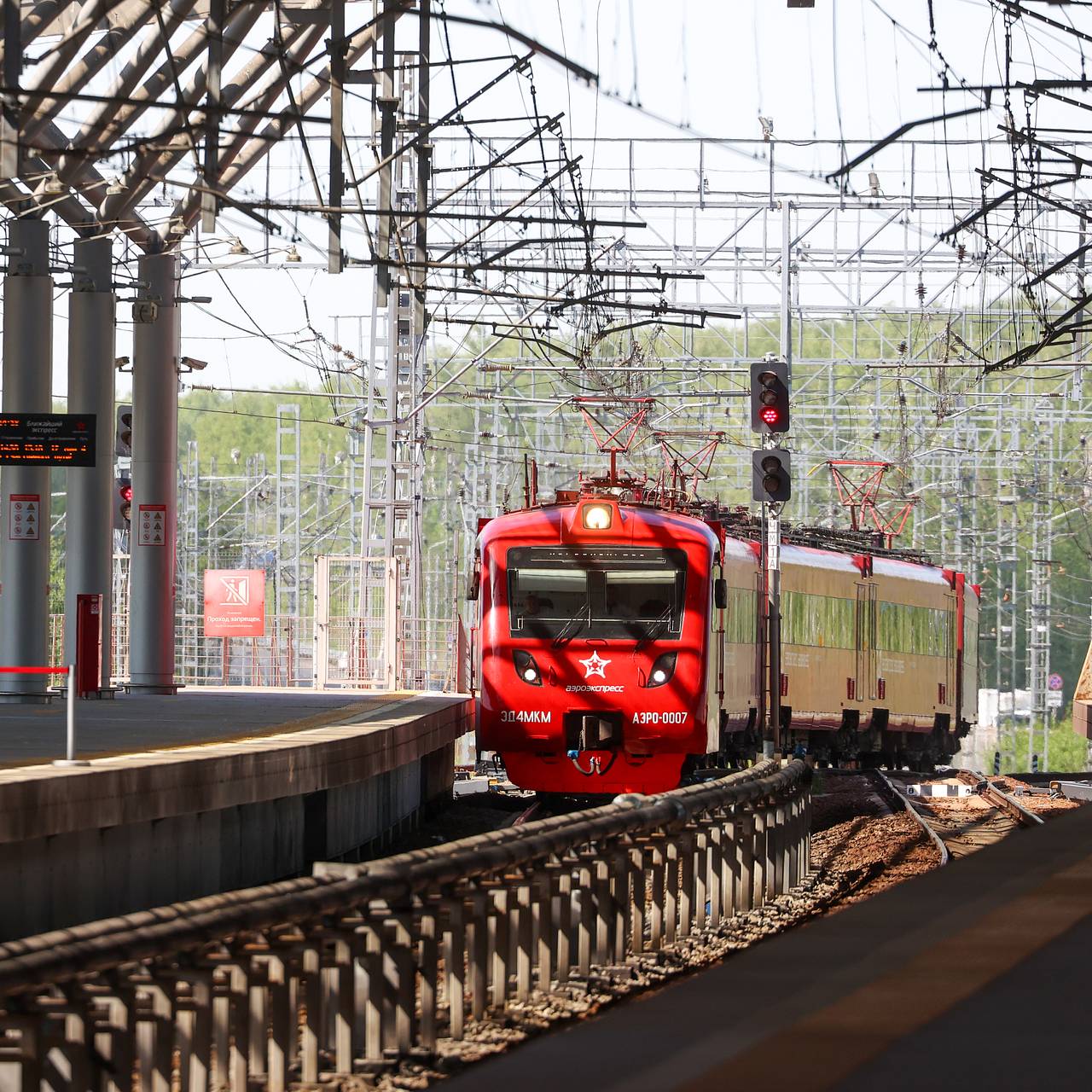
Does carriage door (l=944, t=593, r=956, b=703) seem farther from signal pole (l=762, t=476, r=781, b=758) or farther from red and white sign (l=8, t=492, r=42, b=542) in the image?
red and white sign (l=8, t=492, r=42, b=542)

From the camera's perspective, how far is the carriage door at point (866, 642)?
3212 centimetres

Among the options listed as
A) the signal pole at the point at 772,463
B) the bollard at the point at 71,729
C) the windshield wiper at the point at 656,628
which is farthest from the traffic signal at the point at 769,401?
the bollard at the point at 71,729

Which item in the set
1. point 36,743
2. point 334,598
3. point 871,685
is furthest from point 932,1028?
point 334,598

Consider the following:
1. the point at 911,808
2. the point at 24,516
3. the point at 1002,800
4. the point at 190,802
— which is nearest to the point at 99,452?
the point at 24,516

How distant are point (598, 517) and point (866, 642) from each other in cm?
1202

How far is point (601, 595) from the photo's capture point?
21.4 m

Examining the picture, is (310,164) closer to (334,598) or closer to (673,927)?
(673,927)

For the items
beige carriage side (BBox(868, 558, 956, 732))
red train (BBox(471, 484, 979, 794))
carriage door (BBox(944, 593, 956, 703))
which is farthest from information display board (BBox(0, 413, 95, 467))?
carriage door (BBox(944, 593, 956, 703))

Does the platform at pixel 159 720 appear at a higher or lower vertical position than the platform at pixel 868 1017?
lower

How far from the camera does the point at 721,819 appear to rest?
13531 millimetres

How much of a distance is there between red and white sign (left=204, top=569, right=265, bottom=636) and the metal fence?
33.4 meters

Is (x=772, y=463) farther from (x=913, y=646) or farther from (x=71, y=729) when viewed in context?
(x=913, y=646)

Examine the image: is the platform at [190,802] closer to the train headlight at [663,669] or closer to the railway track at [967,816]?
the train headlight at [663,669]

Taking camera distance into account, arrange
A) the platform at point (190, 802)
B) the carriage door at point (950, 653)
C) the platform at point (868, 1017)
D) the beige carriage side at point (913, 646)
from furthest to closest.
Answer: the carriage door at point (950, 653)
the beige carriage side at point (913, 646)
the platform at point (190, 802)
the platform at point (868, 1017)
